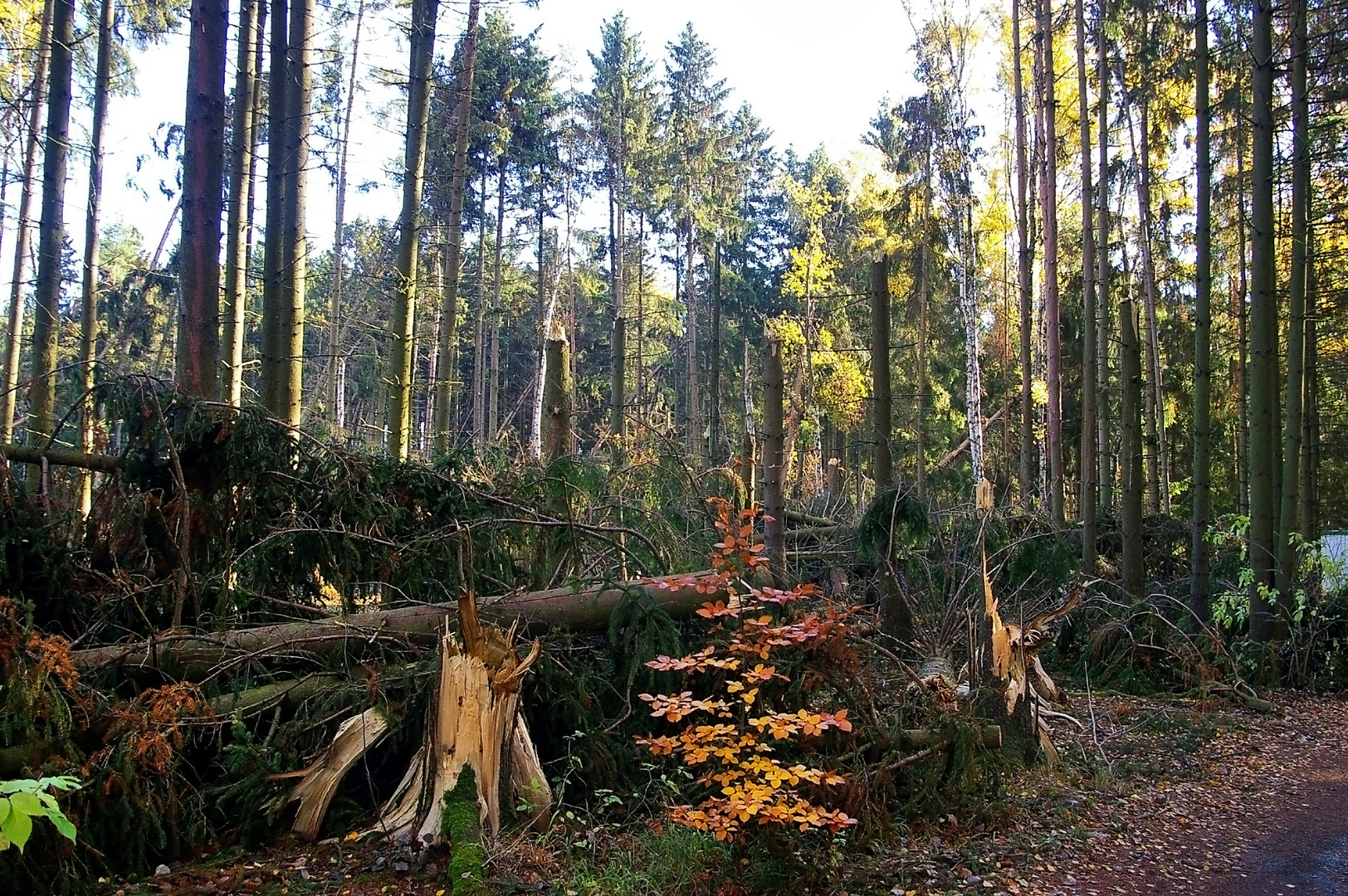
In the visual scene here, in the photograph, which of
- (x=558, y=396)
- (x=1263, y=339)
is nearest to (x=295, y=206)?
(x=558, y=396)

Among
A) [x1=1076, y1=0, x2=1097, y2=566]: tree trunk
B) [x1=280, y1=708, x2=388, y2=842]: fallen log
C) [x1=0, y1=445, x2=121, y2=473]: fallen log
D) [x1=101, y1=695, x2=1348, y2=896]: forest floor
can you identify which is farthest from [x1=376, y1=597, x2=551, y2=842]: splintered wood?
[x1=1076, y1=0, x2=1097, y2=566]: tree trunk

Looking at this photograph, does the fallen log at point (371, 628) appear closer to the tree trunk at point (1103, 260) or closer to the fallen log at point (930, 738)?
the fallen log at point (930, 738)

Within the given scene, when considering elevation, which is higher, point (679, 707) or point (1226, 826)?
point (679, 707)

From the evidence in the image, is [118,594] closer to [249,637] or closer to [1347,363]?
[249,637]

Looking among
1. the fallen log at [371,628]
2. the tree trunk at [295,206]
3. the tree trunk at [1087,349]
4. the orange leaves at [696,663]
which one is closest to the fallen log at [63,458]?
the fallen log at [371,628]

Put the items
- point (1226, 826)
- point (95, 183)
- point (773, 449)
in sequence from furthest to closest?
1. point (95, 183)
2. point (773, 449)
3. point (1226, 826)

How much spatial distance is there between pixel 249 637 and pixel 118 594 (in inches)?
32.6

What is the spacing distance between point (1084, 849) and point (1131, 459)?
6822 mm

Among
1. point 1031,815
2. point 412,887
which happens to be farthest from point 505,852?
point 1031,815

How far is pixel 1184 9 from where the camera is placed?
40.9 ft

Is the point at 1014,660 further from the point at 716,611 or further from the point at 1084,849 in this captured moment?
the point at 716,611

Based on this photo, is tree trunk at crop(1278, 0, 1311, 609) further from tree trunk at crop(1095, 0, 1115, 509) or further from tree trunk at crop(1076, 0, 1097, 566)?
tree trunk at crop(1095, 0, 1115, 509)

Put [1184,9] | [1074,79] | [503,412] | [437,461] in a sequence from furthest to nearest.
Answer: [503,412] → [1074,79] → [1184,9] → [437,461]

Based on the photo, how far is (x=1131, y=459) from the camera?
1027 centimetres
